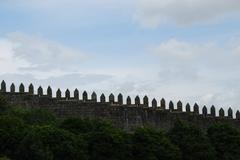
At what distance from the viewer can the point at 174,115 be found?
63.4 meters

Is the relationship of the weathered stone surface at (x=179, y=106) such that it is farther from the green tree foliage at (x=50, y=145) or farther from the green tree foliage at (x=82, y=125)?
the green tree foliage at (x=50, y=145)

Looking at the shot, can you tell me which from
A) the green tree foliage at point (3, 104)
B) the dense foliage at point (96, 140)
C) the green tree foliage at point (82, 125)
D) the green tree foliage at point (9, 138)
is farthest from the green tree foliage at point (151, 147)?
the green tree foliage at point (3, 104)

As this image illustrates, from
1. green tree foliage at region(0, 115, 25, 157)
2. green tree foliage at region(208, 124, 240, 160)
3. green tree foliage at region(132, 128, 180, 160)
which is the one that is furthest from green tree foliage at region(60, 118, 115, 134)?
green tree foliage at region(208, 124, 240, 160)

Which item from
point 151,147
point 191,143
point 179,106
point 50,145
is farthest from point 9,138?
point 179,106

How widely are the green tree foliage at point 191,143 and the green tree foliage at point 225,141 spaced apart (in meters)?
1.65

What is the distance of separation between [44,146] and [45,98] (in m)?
13.7

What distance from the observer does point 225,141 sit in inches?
2227

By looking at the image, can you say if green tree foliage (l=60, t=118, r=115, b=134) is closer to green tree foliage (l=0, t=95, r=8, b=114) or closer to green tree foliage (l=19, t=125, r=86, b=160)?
green tree foliage (l=19, t=125, r=86, b=160)

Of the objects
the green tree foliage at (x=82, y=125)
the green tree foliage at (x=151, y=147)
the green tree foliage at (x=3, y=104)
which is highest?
the green tree foliage at (x=3, y=104)

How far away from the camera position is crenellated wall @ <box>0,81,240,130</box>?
59.0 meters

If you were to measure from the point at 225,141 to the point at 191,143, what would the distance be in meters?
3.82

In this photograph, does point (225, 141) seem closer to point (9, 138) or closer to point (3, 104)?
point (3, 104)

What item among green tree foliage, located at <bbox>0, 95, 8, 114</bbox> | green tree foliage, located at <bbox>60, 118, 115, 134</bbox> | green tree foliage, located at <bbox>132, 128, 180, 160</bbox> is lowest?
green tree foliage, located at <bbox>132, 128, 180, 160</bbox>

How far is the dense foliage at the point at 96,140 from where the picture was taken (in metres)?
46.3
